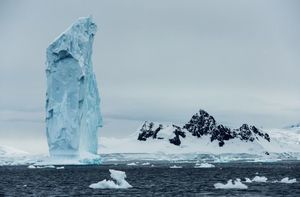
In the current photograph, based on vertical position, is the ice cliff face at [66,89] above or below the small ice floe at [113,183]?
above

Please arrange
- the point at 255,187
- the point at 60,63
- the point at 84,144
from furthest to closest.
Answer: the point at 84,144
the point at 60,63
the point at 255,187

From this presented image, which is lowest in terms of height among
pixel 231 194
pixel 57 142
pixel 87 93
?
pixel 231 194

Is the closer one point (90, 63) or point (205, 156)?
point (90, 63)

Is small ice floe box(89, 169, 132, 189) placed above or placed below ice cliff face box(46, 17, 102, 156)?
below

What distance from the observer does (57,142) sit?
3317 inches

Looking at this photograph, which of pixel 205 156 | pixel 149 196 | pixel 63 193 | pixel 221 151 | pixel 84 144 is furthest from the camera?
pixel 221 151

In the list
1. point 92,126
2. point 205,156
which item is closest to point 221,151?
point 205,156

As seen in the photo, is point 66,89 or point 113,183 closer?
point 113,183

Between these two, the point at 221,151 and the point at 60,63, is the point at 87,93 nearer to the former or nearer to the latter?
the point at 60,63

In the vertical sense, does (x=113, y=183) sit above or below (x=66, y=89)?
below

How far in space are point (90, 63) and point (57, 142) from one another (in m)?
13.0

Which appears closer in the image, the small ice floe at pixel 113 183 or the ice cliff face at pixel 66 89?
Answer: the small ice floe at pixel 113 183

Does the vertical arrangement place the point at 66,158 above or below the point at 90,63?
below

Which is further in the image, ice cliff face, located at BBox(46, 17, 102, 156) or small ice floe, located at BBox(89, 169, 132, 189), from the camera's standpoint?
ice cliff face, located at BBox(46, 17, 102, 156)
